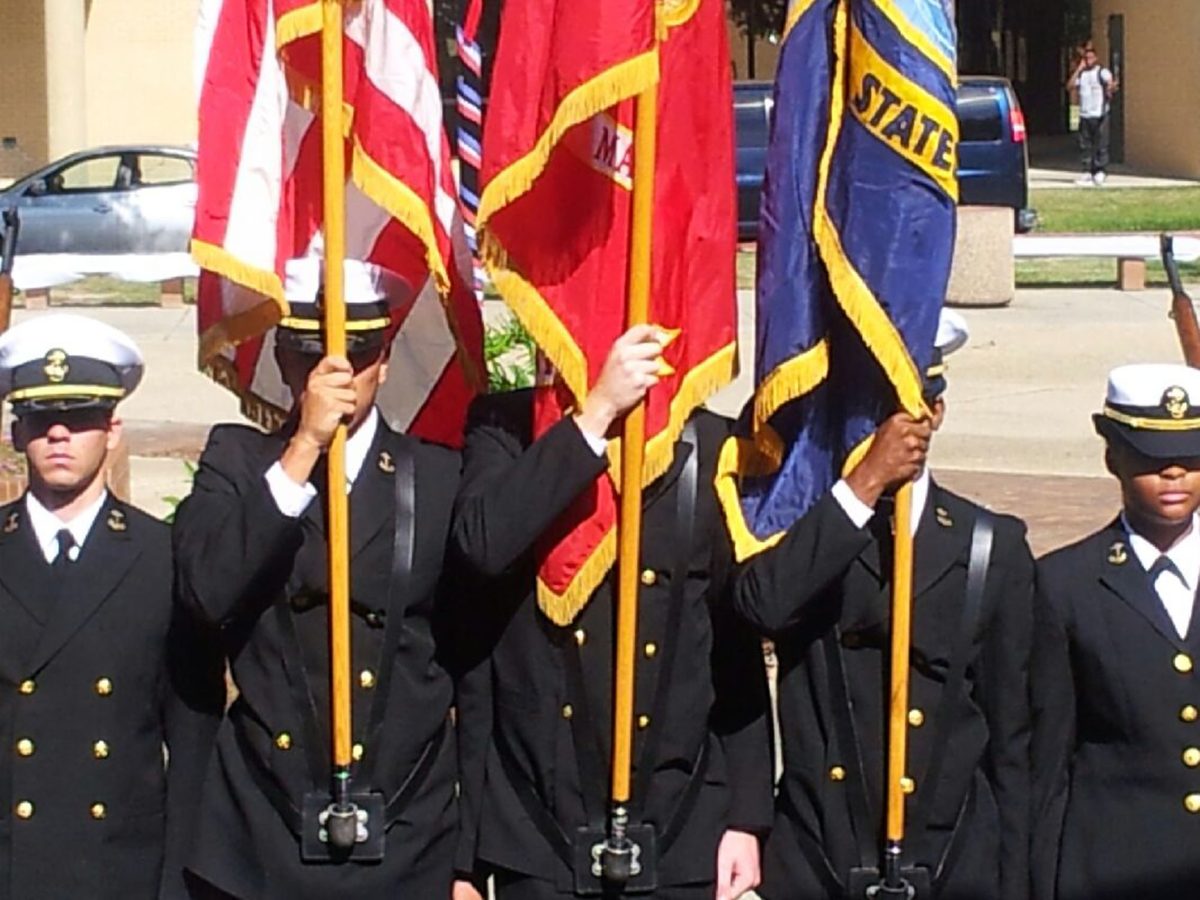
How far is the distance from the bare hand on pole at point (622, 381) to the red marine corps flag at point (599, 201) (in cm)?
15

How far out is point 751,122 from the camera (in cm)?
2248

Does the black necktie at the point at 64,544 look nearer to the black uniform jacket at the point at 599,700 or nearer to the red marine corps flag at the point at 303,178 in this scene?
the red marine corps flag at the point at 303,178

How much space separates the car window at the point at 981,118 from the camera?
77.1ft

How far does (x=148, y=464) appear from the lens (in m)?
11.8

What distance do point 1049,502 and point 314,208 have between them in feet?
21.6

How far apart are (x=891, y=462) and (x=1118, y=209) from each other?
2598 centimetres

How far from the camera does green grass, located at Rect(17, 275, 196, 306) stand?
67.3 ft

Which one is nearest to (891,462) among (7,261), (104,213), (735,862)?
(735,862)

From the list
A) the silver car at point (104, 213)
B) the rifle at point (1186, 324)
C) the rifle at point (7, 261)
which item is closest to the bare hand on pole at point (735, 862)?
the rifle at point (1186, 324)

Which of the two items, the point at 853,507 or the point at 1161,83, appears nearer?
the point at 853,507

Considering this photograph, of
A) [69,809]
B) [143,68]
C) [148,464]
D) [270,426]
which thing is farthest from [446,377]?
[143,68]

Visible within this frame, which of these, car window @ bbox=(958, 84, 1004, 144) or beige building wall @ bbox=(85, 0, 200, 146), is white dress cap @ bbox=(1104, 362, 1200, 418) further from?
beige building wall @ bbox=(85, 0, 200, 146)

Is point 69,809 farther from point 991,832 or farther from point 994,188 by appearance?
point 994,188

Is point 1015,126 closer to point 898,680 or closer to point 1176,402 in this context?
point 1176,402
